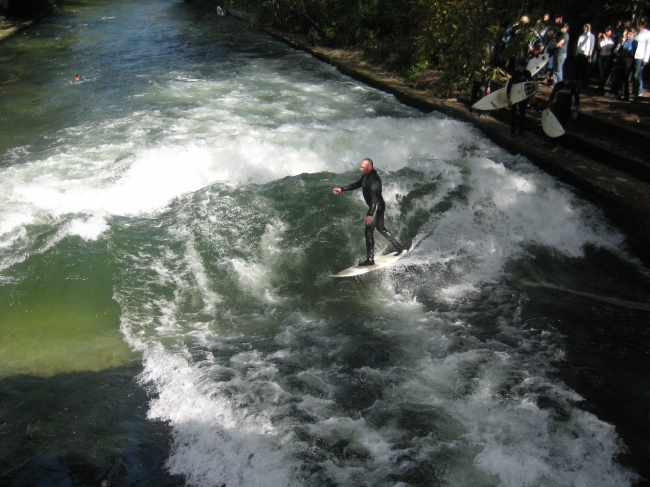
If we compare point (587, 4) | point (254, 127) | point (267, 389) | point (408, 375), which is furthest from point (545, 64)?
point (267, 389)

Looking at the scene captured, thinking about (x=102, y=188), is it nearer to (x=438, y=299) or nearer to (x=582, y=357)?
(x=438, y=299)

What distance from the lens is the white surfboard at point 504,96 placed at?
11273 millimetres

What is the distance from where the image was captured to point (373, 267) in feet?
26.5

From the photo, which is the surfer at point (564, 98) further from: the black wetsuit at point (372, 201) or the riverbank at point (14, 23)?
the riverbank at point (14, 23)

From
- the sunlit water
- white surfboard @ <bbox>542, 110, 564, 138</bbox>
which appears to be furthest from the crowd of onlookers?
the sunlit water

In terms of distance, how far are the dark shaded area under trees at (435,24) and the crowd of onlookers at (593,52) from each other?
A: 27cm

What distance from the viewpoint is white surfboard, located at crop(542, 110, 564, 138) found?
34.2ft

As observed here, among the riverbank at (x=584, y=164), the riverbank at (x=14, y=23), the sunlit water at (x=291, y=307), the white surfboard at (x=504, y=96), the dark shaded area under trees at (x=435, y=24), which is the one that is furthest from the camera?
the riverbank at (x=14, y=23)

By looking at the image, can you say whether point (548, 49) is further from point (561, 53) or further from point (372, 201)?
point (372, 201)

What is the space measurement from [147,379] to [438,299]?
3.97m

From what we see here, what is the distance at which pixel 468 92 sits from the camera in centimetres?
1439

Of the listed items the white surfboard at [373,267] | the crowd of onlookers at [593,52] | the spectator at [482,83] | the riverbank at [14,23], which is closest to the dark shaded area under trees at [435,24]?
the spectator at [482,83]

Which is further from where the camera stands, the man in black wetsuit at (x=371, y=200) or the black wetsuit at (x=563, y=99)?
the black wetsuit at (x=563, y=99)

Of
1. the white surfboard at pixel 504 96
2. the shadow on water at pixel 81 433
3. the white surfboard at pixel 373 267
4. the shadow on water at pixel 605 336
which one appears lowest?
the shadow on water at pixel 81 433
